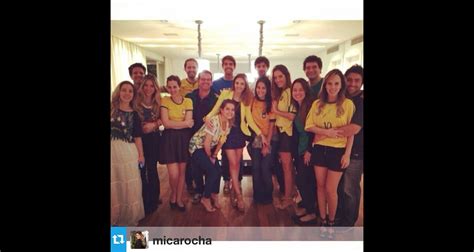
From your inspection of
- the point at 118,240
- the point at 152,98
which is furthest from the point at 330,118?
the point at 118,240

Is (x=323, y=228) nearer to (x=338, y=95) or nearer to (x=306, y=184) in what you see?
(x=306, y=184)

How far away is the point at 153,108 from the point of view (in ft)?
6.31

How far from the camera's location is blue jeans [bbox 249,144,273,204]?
1.95m

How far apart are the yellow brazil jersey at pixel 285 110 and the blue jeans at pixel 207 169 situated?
0.38m

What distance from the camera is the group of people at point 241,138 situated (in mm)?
1893

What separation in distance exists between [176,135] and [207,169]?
0.78 ft

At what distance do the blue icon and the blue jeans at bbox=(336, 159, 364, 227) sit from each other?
A: 1.09m

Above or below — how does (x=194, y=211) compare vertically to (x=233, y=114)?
below

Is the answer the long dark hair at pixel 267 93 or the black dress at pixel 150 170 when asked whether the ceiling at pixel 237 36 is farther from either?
the black dress at pixel 150 170

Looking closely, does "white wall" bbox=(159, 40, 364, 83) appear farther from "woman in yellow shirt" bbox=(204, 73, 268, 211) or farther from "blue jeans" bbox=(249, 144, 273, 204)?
"blue jeans" bbox=(249, 144, 273, 204)

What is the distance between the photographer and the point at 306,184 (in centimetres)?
195
